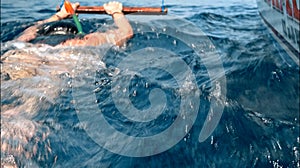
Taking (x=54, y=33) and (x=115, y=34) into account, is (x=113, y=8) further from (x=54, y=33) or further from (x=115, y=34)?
(x=54, y=33)

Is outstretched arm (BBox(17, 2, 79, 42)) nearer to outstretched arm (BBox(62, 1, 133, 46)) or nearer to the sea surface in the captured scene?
the sea surface

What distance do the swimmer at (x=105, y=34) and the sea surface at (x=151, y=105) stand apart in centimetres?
17

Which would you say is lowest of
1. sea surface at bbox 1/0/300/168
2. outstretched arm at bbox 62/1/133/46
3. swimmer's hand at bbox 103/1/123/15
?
sea surface at bbox 1/0/300/168

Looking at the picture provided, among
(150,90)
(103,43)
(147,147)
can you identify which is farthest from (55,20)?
(147,147)

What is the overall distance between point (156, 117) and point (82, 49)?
246 cm

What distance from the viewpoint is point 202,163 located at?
7.45 ft

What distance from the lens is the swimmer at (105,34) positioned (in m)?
5.10

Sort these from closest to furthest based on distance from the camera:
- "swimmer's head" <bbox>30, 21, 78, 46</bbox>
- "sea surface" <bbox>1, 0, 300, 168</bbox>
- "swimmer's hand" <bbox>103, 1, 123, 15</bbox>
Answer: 1. "sea surface" <bbox>1, 0, 300, 168</bbox>
2. "swimmer's head" <bbox>30, 21, 78, 46</bbox>
3. "swimmer's hand" <bbox>103, 1, 123, 15</bbox>

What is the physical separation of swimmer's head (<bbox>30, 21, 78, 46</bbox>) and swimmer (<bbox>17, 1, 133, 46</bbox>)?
5.1 inches

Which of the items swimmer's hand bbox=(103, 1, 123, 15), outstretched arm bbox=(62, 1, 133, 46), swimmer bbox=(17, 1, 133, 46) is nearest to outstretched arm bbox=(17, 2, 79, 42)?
swimmer bbox=(17, 1, 133, 46)

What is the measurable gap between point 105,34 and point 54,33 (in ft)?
3.07

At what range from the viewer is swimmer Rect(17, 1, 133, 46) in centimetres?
510

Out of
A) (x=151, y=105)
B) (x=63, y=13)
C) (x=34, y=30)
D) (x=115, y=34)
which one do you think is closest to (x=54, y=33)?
(x=34, y=30)

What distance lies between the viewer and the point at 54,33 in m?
5.27
